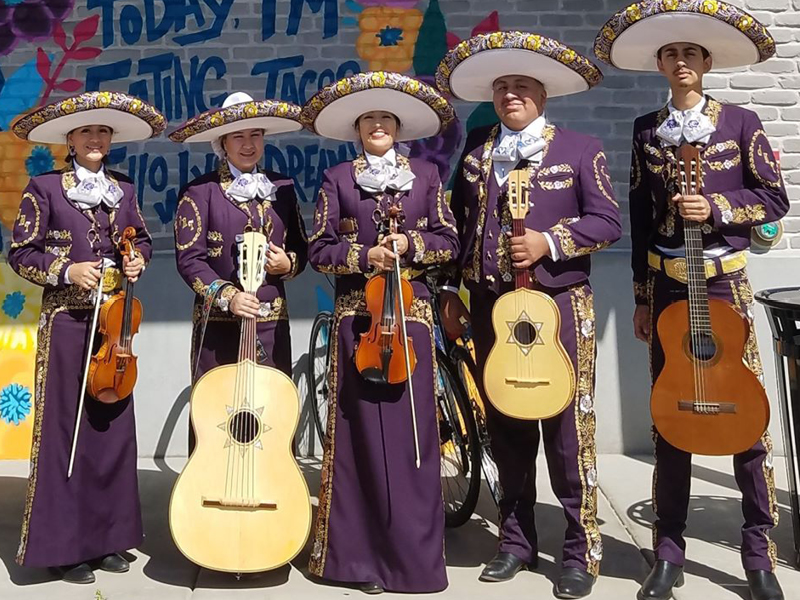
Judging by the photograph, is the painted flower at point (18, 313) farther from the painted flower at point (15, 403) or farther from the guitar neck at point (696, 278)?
the guitar neck at point (696, 278)

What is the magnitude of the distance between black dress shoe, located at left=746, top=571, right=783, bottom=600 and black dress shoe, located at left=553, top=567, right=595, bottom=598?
604mm

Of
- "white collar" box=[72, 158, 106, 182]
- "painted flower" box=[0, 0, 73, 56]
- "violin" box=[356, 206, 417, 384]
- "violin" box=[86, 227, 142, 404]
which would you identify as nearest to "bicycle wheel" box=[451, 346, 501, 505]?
"violin" box=[356, 206, 417, 384]

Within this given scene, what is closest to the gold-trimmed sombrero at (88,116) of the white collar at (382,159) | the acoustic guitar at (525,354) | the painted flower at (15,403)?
the white collar at (382,159)

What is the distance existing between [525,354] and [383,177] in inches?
35.5

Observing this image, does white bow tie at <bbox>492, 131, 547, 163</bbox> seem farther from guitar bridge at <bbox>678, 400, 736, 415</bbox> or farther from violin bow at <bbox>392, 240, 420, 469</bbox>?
guitar bridge at <bbox>678, 400, 736, 415</bbox>

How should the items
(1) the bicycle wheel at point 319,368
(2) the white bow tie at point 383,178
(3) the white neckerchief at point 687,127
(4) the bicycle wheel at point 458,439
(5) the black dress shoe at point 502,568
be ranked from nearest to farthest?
(3) the white neckerchief at point 687,127, (2) the white bow tie at point 383,178, (5) the black dress shoe at point 502,568, (4) the bicycle wheel at point 458,439, (1) the bicycle wheel at point 319,368

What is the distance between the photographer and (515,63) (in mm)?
3799

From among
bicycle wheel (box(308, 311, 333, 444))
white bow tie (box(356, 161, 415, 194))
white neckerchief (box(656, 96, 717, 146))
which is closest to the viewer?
white neckerchief (box(656, 96, 717, 146))

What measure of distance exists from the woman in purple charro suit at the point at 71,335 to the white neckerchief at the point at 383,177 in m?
1.02

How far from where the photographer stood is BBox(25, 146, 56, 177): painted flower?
238 inches

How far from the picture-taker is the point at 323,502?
4.05 meters

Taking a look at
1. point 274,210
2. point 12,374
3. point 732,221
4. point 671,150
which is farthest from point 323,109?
point 12,374

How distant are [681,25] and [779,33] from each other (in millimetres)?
2767

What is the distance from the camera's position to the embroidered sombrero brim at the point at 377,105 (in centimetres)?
381
